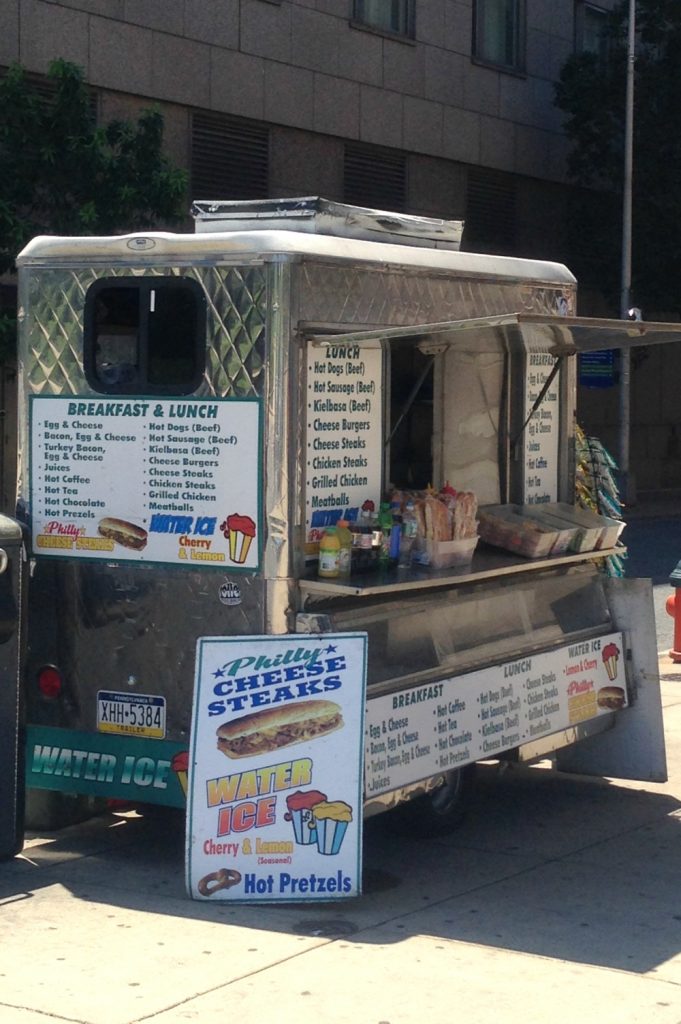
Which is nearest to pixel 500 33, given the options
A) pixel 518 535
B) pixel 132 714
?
pixel 518 535

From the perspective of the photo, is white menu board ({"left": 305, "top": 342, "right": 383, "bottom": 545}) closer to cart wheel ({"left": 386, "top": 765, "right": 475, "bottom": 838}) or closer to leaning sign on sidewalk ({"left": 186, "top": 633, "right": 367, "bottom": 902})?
leaning sign on sidewalk ({"left": 186, "top": 633, "right": 367, "bottom": 902})

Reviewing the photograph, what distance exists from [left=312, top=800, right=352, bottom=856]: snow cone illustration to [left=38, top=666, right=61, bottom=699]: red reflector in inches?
53.3

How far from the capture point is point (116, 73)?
19.9 meters

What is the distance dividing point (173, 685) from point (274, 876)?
0.91 meters

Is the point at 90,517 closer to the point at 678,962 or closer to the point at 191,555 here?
the point at 191,555

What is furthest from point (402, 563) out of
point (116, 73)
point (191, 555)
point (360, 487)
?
point (116, 73)

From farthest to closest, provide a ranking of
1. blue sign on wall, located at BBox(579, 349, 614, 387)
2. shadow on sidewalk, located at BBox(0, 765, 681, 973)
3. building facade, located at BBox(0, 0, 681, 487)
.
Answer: blue sign on wall, located at BBox(579, 349, 614, 387) → building facade, located at BBox(0, 0, 681, 487) → shadow on sidewalk, located at BBox(0, 765, 681, 973)

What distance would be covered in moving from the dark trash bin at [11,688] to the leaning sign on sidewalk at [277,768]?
745 millimetres

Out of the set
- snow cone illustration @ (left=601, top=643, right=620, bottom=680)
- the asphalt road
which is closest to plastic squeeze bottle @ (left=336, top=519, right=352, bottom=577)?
snow cone illustration @ (left=601, top=643, right=620, bottom=680)

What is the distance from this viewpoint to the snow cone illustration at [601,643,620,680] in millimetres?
7688

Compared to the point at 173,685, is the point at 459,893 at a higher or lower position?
lower

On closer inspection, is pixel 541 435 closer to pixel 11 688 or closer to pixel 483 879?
pixel 483 879

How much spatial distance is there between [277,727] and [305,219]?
81.6 inches

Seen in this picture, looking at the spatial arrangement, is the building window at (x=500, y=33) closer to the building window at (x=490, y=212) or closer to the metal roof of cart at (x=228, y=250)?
the building window at (x=490, y=212)
